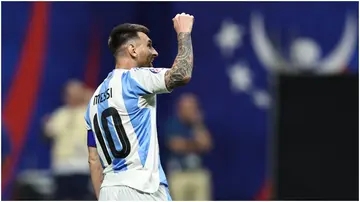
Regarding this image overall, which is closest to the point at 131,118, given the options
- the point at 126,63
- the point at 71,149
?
the point at 126,63

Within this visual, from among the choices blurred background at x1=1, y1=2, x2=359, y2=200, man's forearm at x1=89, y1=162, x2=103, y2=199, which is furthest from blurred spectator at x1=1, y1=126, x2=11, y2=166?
man's forearm at x1=89, y1=162, x2=103, y2=199

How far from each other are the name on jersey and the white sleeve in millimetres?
201

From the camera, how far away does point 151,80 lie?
5.94 metres

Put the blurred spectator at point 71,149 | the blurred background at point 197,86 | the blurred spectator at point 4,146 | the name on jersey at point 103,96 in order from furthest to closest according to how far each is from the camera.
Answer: the blurred spectator at point 4,146 → the blurred background at point 197,86 → the blurred spectator at point 71,149 → the name on jersey at point 103,96

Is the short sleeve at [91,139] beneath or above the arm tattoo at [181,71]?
beneath

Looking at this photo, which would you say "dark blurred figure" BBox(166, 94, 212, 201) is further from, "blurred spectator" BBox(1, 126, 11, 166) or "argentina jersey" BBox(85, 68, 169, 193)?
"argentina jersey" BBox(85, 68, 169, 193)

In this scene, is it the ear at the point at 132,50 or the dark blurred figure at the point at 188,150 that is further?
the dark blurred figure at the point at 188,150

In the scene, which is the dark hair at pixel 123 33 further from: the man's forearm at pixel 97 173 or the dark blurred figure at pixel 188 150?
the dark blurred figure at pixel 188 150

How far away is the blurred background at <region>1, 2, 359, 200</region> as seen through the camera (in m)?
11.2

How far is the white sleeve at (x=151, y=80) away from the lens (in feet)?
19.4

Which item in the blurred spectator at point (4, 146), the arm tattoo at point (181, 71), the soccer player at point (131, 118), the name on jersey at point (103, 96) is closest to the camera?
the arm tattoo at point (181, 71)

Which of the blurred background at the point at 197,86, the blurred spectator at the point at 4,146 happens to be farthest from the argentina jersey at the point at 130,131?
the blurred spectator at the point at 4,146

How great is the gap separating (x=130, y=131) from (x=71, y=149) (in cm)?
521

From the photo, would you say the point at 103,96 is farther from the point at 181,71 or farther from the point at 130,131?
the point at 181,71
